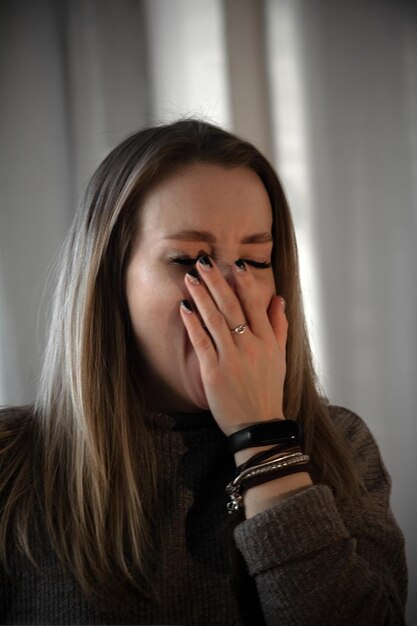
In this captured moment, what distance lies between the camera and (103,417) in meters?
0.92

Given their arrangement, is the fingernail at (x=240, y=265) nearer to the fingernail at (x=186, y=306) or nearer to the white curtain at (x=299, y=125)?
the fingernail at (x=186, y=306)

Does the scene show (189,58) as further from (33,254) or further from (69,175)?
(33,254)

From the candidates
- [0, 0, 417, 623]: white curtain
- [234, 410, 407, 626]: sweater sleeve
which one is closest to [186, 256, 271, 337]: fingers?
[234, 410, 407, 626]: sweater sleeve

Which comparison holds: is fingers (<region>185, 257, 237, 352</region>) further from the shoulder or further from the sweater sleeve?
the shoulder

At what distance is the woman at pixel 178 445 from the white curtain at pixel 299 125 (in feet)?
1.59

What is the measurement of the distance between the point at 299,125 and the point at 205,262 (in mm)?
804

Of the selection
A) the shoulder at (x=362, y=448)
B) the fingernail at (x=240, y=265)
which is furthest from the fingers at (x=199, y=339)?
the shoulder at (x=362, y=448)

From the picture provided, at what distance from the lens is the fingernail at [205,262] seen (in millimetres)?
881

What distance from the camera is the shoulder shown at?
1065 millimetres

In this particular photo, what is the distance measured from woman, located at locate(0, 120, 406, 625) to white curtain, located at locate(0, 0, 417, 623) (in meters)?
0.48

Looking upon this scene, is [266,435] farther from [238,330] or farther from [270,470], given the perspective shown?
[238,330]

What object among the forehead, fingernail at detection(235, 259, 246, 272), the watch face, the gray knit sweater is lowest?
the gray knit sweater

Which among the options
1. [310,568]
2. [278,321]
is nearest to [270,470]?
[310,568]

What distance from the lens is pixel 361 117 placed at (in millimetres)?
1515
